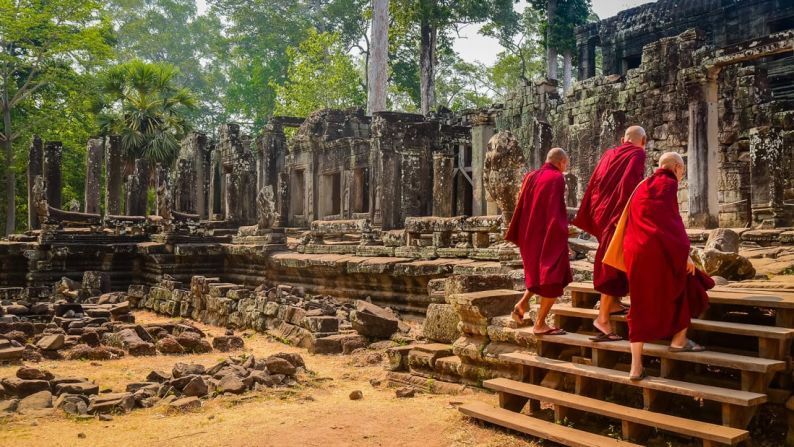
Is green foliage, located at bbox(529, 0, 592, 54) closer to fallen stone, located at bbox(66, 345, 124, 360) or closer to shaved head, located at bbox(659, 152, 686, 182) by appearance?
fallen stone, located at bbox(66, 345, 124, 360)

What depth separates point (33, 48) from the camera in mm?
26375

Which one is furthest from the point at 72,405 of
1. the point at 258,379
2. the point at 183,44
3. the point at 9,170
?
the point at 183,44

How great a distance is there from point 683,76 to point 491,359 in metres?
11.8

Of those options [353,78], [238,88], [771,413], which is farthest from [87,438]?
[238,88]

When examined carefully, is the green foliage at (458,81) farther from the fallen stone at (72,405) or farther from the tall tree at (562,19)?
the fallen stone at (72,405)

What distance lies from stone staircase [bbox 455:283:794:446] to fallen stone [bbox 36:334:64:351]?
6.05 metres

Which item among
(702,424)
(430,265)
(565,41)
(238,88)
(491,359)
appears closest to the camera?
(702,424)

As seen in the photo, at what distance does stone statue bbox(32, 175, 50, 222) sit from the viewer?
17.4m

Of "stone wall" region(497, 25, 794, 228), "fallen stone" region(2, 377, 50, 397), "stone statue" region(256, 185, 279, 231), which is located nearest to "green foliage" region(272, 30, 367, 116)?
"stone wall" region(497, 25, 794, 228)

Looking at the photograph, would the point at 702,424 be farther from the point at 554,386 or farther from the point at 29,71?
the point at 29,71

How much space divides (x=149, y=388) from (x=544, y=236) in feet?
12.7

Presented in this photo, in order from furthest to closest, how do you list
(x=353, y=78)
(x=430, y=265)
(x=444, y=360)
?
(x=353, y=78)
(x=430, y=265)
(x=444, y=360)

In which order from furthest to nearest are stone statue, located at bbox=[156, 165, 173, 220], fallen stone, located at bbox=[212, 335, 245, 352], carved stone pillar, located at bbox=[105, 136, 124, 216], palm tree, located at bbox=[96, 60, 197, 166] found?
palm tree, located at bbox=[96, 60, 197, 166]
carved stone pillar, located at bbox=[105, 136, 124, 216]
stone statue, located at bbox=[156, 165, 173, 220]
fallen stone, located at bbox=[212, 335, 245, 352]

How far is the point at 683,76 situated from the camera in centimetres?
1517
